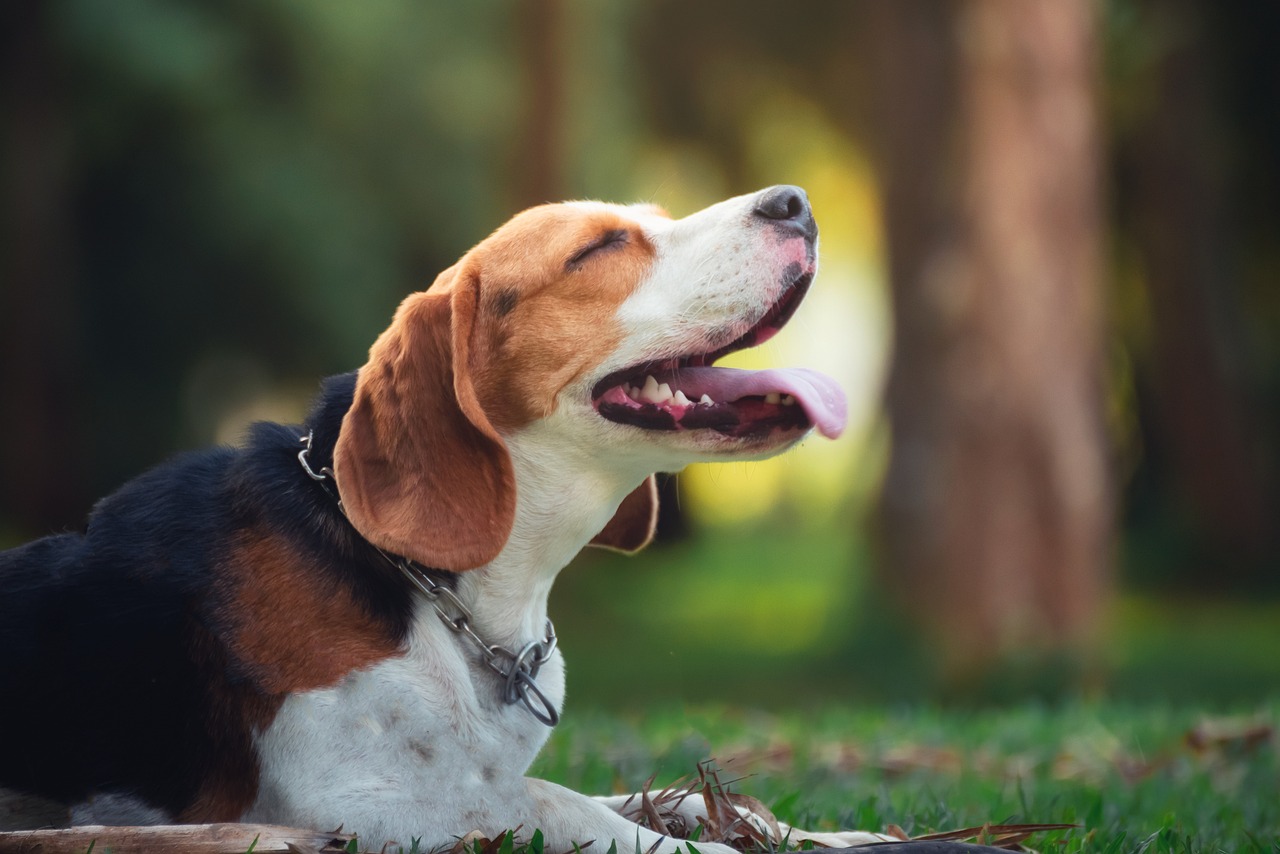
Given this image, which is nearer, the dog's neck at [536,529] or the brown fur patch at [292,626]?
the brown fur patch at [292,626]

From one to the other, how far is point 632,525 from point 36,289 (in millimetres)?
14079

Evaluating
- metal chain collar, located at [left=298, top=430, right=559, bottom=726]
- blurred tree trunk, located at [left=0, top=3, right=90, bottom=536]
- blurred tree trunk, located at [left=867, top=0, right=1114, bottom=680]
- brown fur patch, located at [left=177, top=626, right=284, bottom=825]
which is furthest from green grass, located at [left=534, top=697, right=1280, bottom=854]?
blurred tree trunk, located at [left=0, top=3, right=90, bottom=536]

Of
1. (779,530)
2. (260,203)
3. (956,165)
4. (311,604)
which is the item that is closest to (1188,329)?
(956,165)

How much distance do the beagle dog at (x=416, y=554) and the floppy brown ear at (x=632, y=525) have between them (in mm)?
315

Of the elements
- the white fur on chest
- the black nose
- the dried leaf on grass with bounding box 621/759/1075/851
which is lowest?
the dried leaf on grass with bounding box 621/759/1075/851

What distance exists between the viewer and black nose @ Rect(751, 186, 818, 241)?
390 centimetres

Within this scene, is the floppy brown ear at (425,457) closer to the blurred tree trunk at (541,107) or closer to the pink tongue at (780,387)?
the pink tongue at (780,387)

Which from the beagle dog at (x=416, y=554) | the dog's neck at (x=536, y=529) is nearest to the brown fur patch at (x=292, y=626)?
the beagle dog at (x=416, y=554)

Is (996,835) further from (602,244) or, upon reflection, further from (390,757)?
(602,244)

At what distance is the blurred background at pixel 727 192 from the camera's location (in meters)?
10.2

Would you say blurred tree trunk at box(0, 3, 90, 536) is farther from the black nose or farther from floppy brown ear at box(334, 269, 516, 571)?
the black nose

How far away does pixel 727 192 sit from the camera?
22.6 meters

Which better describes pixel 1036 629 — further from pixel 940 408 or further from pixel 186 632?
pixel 186 632

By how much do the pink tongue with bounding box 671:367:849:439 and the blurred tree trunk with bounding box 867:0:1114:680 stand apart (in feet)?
20.4
